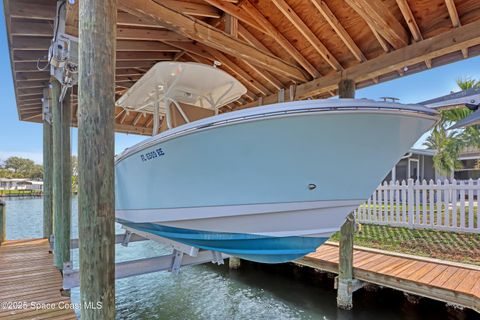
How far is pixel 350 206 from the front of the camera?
2.28m

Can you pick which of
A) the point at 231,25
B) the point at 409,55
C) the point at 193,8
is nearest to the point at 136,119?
the point at 193,8

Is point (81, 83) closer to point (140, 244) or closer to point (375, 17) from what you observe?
point (375, 17)

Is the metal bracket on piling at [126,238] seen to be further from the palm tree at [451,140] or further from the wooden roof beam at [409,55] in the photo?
the palm tree at [451,140]

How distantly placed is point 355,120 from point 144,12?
1.86m

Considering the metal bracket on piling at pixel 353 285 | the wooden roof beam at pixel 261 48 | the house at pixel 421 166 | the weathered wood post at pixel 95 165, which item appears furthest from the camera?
the house at pixel 421 166

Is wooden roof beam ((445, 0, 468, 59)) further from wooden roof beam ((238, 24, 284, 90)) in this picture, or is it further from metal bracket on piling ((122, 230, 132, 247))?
metal bracket on piling ((122, 230, 132, 247))

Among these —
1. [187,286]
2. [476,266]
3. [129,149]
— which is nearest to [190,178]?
[129,149]

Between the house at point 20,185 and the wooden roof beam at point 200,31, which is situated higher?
the wooden roof beam at point 200,31

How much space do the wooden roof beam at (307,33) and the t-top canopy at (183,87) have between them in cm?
89

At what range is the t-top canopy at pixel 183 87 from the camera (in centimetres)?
303

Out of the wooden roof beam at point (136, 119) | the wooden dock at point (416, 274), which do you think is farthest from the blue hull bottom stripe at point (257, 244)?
the wooden roof beam at point (136, 119)

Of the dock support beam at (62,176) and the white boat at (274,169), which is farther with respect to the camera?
the dock support beam at (62,176)

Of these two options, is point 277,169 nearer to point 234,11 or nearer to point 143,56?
point 234,11

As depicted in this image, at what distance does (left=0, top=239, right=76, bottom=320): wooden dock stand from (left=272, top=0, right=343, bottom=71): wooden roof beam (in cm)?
356
